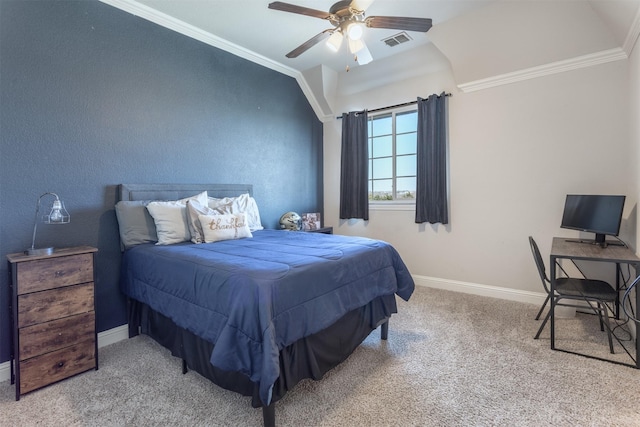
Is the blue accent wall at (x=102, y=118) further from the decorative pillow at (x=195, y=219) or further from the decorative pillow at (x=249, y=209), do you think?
the decorative pillow at (x=195, y=219)

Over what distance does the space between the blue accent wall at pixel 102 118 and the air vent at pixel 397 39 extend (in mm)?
1617

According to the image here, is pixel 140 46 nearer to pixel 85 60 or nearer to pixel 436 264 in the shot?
pixel 85 60

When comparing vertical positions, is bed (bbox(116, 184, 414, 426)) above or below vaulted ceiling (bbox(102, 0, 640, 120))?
below

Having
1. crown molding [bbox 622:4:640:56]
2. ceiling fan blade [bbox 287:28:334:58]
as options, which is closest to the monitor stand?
crown molding [bbox 622:4:640:56]

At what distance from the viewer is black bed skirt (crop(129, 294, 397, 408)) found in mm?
1567

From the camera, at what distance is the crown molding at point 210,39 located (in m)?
2.68

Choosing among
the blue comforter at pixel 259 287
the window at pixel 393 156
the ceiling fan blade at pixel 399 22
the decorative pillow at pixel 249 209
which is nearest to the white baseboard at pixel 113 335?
the blue comforter at pixel 259 287

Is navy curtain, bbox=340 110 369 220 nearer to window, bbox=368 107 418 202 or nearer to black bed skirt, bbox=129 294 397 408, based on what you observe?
window, bbox=368 107 418 202

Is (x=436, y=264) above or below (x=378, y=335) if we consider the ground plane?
above

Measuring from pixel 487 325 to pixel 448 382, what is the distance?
3.44 ft

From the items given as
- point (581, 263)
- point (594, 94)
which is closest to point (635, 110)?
point (594, 94)

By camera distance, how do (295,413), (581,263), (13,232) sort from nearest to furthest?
1. (295,413)
2. (13,232)
3. (581,263)

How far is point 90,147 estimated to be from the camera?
2.46 m

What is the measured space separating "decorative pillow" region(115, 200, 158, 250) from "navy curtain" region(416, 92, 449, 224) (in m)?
2.93
